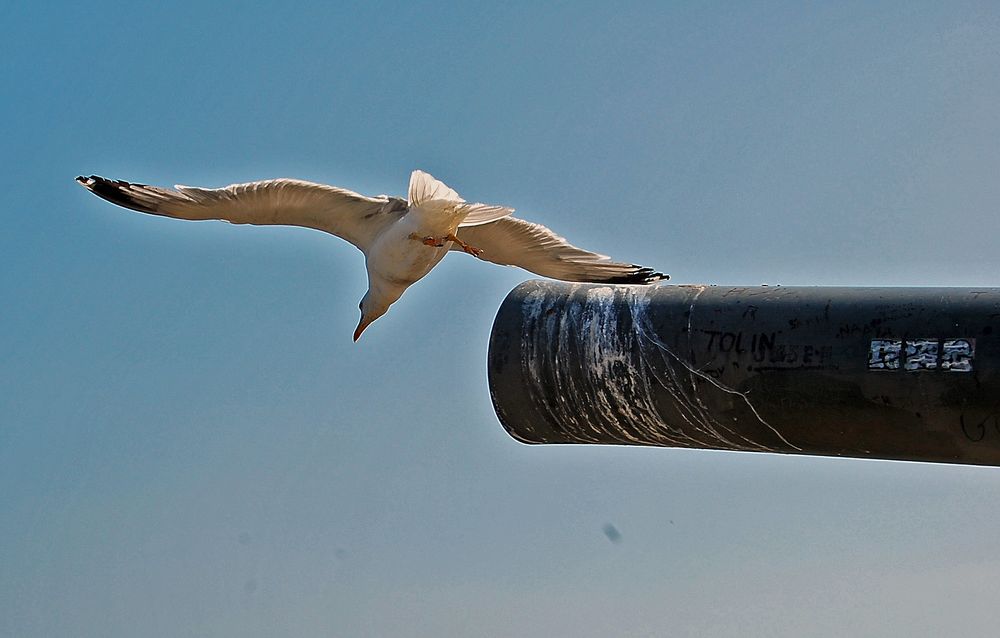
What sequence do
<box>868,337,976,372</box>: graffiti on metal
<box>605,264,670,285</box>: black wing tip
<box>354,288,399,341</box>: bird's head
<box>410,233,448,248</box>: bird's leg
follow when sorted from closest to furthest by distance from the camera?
1. <box>868,337,976,372</box>: graffiti on metal
2. <box>605,264,670,285</box>: black wing tip
3. <box>410,233,448,248</box>: bird's leg
4. <box>354,288,399,341</box>: bird's head

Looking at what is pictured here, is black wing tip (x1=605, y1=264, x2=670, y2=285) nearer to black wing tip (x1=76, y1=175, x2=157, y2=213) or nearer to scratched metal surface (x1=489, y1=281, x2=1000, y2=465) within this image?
scratched metal surface (x1=489, y1=281, x2=1000, y2=465)

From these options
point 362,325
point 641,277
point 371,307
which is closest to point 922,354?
point 641,277

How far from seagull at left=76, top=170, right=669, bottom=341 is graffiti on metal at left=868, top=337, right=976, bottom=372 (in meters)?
2.15

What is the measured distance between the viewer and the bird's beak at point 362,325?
9796 millimetres

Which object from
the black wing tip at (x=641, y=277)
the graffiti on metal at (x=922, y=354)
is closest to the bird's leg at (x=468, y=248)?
the black wing tip at (x=641, y=277)

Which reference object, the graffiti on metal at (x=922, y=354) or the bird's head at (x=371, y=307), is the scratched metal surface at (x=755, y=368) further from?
the bird's head at (x=371, y=307)

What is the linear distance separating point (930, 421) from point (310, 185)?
4748mm

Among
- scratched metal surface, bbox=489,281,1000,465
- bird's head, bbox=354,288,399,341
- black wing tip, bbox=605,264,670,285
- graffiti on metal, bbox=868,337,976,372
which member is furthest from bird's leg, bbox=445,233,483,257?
graffiti on metal, bbox=868,337,976,372

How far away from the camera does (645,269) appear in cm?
691

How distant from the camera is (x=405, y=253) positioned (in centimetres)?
834

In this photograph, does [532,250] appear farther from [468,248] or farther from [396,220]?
[396,220]

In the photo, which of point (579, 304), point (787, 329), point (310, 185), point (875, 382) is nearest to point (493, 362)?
point (579, 304)

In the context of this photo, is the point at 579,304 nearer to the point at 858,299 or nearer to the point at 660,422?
the point at 660,422

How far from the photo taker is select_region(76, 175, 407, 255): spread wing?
747 cm
